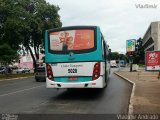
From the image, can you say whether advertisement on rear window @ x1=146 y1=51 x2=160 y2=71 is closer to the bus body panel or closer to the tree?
the bus body panel

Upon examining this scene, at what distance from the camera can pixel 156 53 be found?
2398 cm


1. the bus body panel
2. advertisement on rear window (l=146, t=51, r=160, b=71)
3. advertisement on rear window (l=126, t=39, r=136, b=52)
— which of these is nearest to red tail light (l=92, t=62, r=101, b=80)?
the bus body panel

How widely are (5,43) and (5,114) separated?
38122 millimetres

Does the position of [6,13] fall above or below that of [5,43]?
above

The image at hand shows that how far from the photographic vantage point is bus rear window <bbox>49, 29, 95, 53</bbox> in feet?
51.6

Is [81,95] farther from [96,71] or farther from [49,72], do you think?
[96,71]

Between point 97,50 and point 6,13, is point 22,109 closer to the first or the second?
point 97,50

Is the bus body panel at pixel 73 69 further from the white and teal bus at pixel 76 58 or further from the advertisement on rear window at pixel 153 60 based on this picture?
the advertisement on rear window at pixel 153 60

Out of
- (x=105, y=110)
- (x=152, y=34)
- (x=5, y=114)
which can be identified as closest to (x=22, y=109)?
(x=5, y=114)

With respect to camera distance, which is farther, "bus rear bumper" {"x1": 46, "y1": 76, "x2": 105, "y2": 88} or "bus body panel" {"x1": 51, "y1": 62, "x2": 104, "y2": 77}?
"bus body panel" {"x1": 51, "y1": 62, "x2": 104, "y2": 77}

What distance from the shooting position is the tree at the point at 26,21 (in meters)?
49.5

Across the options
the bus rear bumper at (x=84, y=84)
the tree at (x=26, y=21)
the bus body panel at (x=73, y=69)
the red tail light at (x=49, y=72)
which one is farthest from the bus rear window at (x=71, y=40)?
the tree at (x=26, y=21)

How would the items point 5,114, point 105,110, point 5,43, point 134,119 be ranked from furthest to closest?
point 5,43 → point 105,110 → point 5,114 → point 134,119

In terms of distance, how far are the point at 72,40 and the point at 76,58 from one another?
2.89 ft
